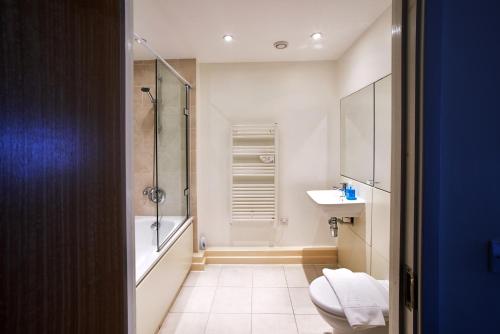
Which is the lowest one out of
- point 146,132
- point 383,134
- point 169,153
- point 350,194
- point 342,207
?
point 342,207

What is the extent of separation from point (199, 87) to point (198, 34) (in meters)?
0.76

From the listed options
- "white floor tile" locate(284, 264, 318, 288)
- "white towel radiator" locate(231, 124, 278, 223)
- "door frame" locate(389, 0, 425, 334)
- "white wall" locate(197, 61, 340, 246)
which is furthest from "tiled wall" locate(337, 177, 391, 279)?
"door frame" locate(389, 0, 425, 334)

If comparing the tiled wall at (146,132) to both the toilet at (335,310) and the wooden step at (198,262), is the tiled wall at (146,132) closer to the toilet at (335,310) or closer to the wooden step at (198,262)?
the wooden step at (198,262)

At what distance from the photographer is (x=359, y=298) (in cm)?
155

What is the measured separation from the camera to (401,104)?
2.47 ft

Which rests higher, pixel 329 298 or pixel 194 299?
pixel 329 298

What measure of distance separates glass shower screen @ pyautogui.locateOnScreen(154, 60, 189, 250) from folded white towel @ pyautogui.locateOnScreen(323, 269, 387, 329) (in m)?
1.43

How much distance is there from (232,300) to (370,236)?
1.36 meters

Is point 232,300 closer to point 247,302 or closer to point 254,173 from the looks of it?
point 247,302

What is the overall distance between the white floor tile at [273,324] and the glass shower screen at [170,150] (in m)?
1.00

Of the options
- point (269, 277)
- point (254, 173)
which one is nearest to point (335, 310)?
point (269, 277)

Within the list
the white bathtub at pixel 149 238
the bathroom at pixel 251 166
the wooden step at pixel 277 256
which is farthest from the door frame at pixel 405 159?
the wooden step at pixel 277 256

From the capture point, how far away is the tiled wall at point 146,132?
9.79 feet

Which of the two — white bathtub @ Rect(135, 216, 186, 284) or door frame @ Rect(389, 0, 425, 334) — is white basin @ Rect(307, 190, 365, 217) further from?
door frame @ Rect(389, 0, 425, 334)
